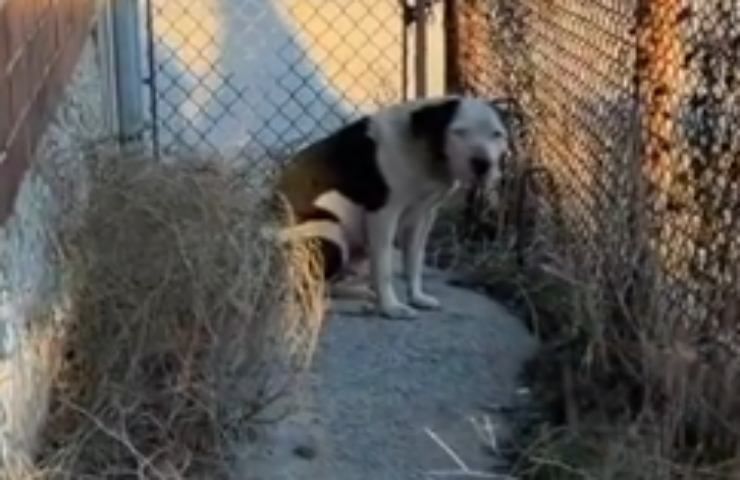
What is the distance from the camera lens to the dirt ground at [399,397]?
4.87m

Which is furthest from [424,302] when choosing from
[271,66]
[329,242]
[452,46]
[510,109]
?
[271,66]

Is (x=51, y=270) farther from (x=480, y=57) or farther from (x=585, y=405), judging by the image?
(x=480, y=57)

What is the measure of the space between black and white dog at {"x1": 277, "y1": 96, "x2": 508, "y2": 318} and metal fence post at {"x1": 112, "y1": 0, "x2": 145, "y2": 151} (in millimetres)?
1266

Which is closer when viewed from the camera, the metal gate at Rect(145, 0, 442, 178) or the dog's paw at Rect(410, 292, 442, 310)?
the dog's paw at Rect(410, 292, 442, 310)

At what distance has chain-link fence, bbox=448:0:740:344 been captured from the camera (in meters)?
4.79

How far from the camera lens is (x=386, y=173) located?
6.32 m

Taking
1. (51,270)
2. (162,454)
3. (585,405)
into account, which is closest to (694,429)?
(585,405)

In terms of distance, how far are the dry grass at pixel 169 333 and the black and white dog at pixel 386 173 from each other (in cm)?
114

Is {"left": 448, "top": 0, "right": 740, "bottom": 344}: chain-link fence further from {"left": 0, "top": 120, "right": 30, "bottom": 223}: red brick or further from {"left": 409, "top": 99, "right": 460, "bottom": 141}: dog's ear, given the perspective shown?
{"left": 0, "top": 120, "right": 30, "bottom": 223}: red brick

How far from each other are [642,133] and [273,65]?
495 cm

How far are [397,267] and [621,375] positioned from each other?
189 cm

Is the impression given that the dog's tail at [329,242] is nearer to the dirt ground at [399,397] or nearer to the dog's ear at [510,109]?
the dirt ground at [399,397]

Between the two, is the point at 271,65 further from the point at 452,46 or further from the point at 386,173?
the point at 386,173

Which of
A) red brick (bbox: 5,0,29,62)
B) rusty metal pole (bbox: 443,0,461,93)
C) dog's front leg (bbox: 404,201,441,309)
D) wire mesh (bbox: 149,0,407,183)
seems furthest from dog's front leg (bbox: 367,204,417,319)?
red brick (bbox: 5,0,29,62)
